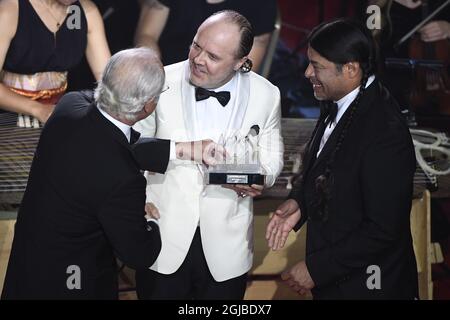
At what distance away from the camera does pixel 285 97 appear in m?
3.83

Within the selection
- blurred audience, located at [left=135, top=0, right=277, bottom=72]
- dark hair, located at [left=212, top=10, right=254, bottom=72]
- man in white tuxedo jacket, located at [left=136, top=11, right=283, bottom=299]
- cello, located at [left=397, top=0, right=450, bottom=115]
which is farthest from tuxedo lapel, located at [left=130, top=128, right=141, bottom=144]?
cello, located at [left=397, top=0, right=450, bottom=115]

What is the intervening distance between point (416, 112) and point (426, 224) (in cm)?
78

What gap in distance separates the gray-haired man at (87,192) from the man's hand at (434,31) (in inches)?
74.1

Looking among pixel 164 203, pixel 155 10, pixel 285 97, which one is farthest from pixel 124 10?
pixel 164 203

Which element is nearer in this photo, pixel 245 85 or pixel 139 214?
pixel 139 214

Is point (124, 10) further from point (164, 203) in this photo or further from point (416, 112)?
point (416, 112)

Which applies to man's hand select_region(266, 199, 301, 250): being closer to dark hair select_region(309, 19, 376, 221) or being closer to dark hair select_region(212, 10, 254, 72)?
dark hair select_region(309, 19, 376, 221)

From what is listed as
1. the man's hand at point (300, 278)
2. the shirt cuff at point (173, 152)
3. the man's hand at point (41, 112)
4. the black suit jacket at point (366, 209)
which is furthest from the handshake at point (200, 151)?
the man's hand at point (41, 112)

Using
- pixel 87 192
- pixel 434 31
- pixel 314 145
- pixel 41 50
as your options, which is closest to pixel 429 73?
pixel 434 31

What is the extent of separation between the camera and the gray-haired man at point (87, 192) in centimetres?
239

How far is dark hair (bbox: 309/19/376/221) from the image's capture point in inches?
101

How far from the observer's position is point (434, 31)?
3.88 m

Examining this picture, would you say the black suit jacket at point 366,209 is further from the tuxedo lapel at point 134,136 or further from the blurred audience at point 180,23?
the blurred audience at point 180,23

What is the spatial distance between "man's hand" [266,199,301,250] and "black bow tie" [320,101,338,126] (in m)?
0.34
